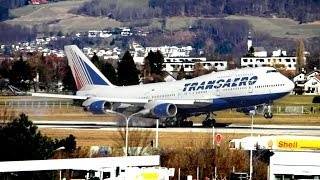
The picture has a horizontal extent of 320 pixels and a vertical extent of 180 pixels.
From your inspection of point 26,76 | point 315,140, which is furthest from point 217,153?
point 26,76

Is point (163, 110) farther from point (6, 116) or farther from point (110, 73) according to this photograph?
point (110, 73)

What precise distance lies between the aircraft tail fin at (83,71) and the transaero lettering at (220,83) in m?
8.69

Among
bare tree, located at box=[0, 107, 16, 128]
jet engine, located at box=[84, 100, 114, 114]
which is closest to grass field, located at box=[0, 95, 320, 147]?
jet engine, located at box=[84, 100, 114, 114]

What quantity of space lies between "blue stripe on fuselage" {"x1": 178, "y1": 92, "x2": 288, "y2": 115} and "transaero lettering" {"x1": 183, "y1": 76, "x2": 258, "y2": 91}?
101 cm

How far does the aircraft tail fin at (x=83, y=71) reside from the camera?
357ft

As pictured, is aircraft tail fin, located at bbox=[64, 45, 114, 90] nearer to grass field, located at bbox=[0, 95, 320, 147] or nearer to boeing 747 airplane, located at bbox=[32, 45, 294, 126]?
boeing 747 airplane, located at bbox=[32, 45, 294, 126]

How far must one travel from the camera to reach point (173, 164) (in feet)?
214

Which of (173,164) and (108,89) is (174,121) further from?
(173,164)

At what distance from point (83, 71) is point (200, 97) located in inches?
517

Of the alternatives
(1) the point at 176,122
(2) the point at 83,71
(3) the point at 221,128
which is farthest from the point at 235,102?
(2) the point at 83,71

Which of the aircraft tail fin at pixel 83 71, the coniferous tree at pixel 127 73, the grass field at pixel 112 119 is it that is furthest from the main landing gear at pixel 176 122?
the coniferous tree at pixel 127 73

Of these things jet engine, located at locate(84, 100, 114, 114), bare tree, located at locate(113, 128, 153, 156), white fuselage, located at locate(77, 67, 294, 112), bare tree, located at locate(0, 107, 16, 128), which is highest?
white fuselage, located at locate(77, 67, 294, 112)

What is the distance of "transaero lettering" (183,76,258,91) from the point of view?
99081 millimetres

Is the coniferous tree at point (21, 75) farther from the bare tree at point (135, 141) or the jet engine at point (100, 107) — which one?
the bare tree at point (135, 141)
